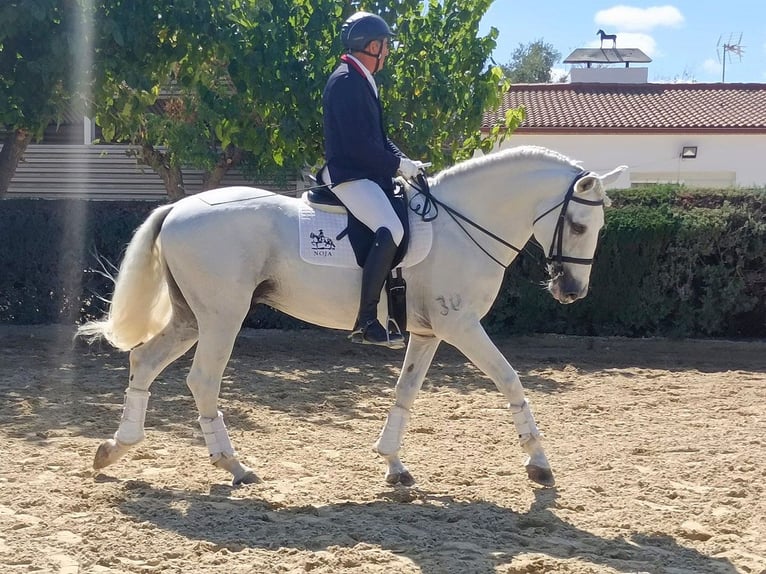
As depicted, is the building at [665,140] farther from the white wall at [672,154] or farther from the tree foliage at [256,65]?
the tree foliage at [256,65]

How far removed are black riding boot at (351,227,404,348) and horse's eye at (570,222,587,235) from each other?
107cm

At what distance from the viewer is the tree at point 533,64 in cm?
6379

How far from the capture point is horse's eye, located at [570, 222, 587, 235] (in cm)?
530

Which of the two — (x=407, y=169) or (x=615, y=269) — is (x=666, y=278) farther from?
(x=407, y=169)

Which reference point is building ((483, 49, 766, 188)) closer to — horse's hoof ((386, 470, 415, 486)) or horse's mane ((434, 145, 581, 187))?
horse's mane ((434, 145, 581, 187))

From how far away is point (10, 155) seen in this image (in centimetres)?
1280

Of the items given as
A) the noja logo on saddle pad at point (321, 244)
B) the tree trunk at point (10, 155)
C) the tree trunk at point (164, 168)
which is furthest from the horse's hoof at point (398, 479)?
the tree trunk at point (164, 168)

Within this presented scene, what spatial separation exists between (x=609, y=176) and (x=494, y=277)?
92cm

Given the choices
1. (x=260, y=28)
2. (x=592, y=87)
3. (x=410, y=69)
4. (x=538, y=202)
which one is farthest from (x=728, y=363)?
(x=592, y=87)

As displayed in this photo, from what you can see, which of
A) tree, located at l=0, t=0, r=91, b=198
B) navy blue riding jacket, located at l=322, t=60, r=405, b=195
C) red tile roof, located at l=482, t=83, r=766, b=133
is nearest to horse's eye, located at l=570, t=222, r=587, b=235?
navy blue riding jacket, located at l=322, t=60, r=405, b=195

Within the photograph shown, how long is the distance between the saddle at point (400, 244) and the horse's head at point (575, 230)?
2.88 ft

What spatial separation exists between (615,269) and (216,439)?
7.36 m

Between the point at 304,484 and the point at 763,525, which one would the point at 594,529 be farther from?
the point at 304,484

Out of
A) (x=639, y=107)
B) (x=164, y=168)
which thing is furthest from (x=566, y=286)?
(x=639, y=107)
